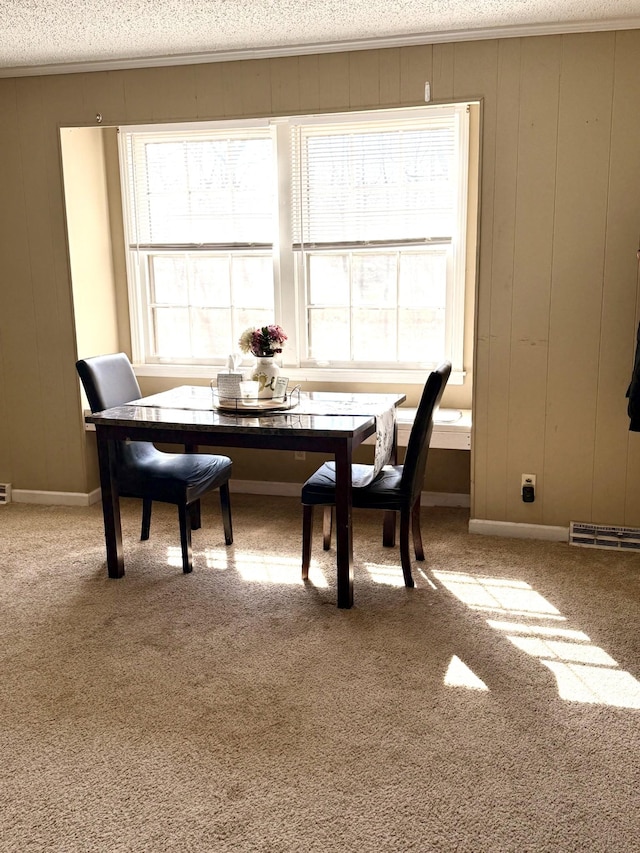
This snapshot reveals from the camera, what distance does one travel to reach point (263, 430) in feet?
10.5

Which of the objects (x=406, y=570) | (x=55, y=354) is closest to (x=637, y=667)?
(x=406, y=570)

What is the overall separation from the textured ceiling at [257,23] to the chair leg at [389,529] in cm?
234

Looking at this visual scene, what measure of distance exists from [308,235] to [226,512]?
5.75 feet

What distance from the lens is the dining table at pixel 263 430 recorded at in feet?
10.5

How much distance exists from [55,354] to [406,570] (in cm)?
255

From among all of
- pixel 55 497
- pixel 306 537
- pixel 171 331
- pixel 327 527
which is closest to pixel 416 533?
pixel 327 527

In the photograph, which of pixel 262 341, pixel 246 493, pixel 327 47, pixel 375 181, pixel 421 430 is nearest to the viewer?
pixel 421 430

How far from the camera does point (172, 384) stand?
5.06 metres

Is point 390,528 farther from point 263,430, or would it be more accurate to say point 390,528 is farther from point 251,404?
point 263,430

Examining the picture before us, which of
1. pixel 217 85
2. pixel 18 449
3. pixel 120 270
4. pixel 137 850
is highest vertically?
pixel 217 85

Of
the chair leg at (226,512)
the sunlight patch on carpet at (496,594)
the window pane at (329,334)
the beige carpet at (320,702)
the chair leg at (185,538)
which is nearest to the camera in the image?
the beige carpet at (320,702)

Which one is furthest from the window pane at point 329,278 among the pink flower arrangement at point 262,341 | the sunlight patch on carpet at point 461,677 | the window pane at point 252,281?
the sunlight patch on carpet at point 461,677

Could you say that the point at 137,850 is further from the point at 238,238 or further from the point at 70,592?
the point at 238,238

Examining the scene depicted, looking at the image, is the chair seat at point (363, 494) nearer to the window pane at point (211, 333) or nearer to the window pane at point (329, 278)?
the window pane at point (329, 278)
